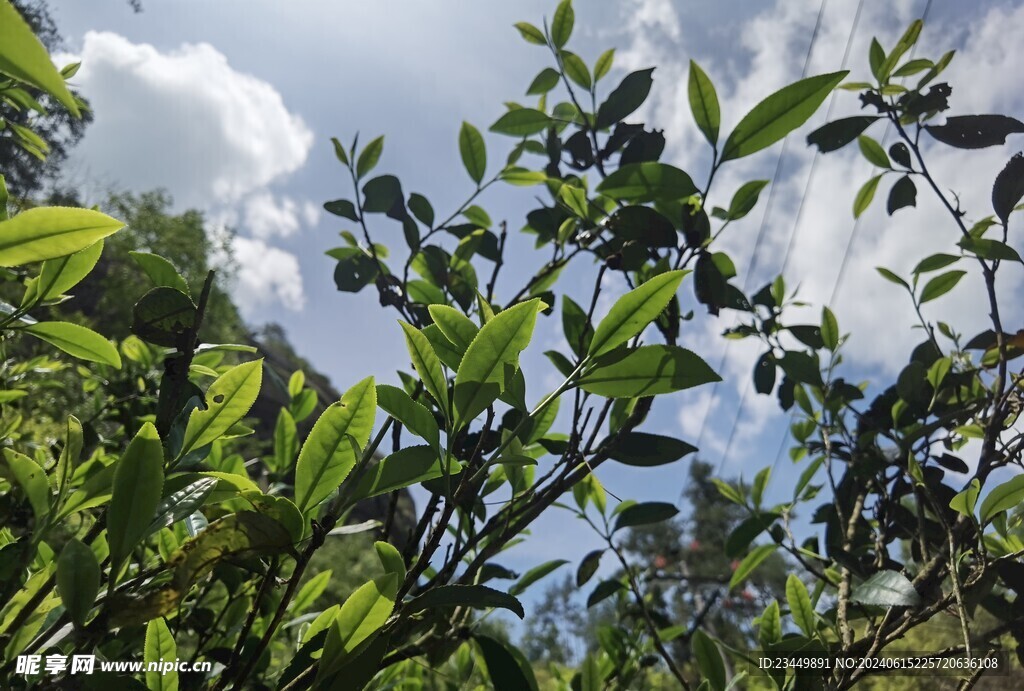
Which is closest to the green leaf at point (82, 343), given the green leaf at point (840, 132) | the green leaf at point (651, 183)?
the green leaf at point (651, 183)

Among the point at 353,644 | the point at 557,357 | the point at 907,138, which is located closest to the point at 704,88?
the point at 557,357

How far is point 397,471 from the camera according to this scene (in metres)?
0.38

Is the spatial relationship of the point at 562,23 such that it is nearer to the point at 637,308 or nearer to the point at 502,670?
the point at 637,308

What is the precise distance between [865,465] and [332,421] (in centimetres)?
86

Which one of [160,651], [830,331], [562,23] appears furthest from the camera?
[830,331]

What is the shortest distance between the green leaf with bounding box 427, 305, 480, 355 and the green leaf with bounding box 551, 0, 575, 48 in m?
0.70

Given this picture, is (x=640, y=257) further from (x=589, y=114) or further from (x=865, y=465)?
(x=865, y=465)

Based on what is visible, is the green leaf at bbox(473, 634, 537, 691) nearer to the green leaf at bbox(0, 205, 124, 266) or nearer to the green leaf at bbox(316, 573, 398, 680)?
the green leaf at bbox(316, 573, 398, 680)

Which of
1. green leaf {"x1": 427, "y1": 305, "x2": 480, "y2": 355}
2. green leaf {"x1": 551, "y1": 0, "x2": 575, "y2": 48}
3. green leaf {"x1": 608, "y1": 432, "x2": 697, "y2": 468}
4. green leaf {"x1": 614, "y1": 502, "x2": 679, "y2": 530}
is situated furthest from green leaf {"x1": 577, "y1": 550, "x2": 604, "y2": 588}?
green leaf {"x1": 551, "y1": 0, "x2": 575, "y2": 48}

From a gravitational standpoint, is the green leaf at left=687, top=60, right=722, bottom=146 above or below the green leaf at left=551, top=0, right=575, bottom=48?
below

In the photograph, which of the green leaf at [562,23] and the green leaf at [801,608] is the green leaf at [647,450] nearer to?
the green leaf at [801,608]

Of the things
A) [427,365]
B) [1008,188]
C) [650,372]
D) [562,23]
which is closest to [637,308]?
[650,372]

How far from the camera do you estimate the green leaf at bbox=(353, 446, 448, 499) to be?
0.38 m

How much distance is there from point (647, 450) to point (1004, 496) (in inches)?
13.0
